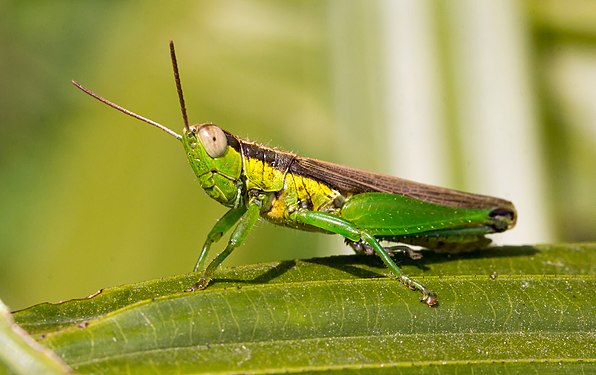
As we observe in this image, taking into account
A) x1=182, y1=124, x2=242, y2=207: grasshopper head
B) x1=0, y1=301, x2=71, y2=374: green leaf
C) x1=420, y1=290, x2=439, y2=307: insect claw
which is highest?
x1=182, y1=124, x2=242, y2=207: grasshopper head

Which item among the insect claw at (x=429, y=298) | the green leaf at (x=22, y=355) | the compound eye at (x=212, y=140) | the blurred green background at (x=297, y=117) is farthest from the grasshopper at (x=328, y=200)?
the green leaf at (x=22, y=355)

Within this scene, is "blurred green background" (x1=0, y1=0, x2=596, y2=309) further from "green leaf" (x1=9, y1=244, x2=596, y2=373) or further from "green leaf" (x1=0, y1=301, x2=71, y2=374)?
"green leaf" (x1=0, y1=301, x2=71, y2=374)

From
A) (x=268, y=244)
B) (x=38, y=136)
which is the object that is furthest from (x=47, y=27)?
(x=268, y=244)

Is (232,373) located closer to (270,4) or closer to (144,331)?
(144,331)

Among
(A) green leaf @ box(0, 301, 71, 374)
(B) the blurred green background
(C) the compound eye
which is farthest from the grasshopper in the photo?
(A) green leaf @ box(0, 301, 71, 374)

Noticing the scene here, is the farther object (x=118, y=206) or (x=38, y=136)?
(x=38, y=136)

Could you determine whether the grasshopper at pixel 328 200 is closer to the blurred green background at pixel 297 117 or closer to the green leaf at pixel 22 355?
the blurred green background at pixel 297 117

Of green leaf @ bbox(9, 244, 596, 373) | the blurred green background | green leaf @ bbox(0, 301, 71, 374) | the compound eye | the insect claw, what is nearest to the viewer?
green leaf @ bbox(0, 301, 71, 374)

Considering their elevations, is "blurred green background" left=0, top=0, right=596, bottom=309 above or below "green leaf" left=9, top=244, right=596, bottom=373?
above
